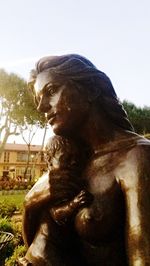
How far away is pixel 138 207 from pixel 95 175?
25 cm

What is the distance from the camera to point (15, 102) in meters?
37.1

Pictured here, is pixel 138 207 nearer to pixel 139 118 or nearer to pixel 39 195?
pixel 39 195

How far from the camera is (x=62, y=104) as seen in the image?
5.15 ft

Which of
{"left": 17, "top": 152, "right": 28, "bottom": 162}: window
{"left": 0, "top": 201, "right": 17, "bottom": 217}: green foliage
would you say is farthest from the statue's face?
{"left": 17, "top": 152, "right": 28, "bottom": 162}: window

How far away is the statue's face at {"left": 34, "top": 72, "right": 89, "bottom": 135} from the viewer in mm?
1571

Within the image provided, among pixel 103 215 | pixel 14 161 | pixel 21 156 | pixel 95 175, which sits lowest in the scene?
pixel 103 215

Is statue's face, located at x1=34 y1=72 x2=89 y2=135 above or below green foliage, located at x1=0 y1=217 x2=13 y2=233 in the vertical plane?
above

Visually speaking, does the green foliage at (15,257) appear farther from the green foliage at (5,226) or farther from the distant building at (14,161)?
the distant building at (14,161)

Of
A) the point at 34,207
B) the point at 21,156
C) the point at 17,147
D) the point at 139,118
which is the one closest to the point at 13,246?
the point at 34,207

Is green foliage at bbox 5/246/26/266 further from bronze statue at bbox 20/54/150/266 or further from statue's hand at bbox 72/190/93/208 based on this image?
statue's hand at bbox 72/190/93/208

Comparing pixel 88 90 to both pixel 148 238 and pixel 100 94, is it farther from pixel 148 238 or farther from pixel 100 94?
pixel 148 238

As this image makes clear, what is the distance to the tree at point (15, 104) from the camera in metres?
35.8

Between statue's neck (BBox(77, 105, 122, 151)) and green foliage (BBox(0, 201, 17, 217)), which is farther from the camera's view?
green foliage (BBox(0, 201, 17, 217))

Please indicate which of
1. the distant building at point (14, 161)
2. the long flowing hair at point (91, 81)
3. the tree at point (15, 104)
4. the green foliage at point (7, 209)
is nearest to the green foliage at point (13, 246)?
the green foliage at point (7, 209)
